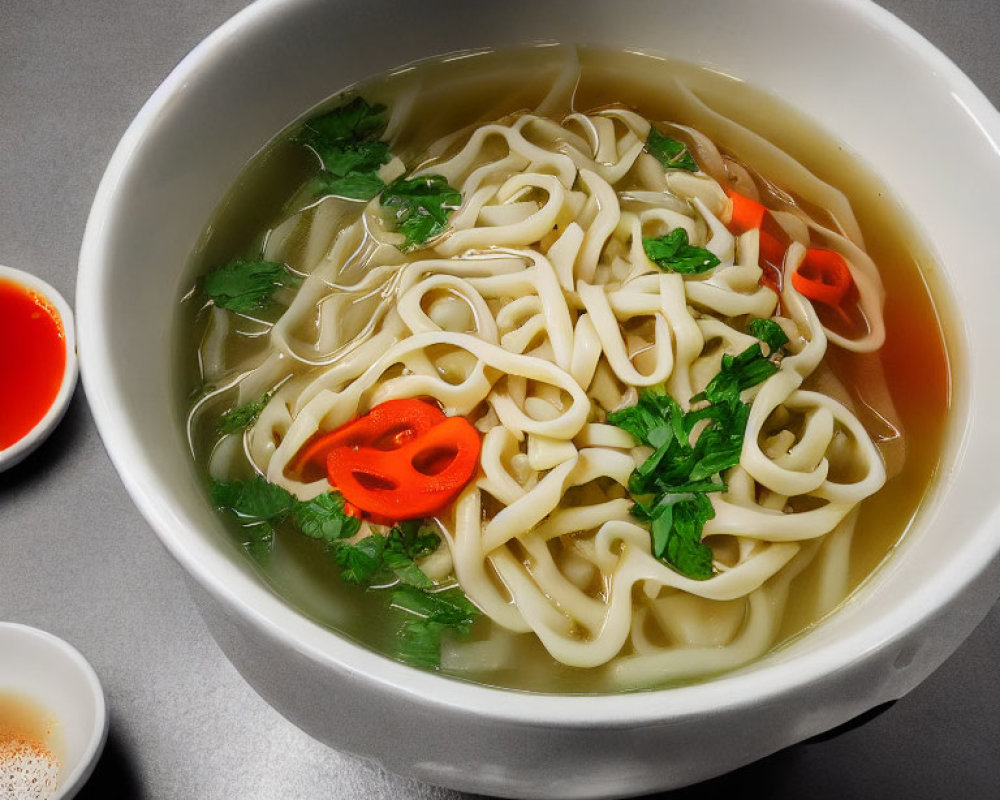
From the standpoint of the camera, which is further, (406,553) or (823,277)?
(823,277)

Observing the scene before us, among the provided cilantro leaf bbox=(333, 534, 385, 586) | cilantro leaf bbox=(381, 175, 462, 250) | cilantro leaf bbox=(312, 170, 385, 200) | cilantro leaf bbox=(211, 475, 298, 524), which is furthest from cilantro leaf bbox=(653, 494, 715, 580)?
cilantro leaf bbox=(312, 170, 385, 200)

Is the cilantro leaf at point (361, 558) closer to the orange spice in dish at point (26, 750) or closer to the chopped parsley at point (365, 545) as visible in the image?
the chopped parsley at point (365, 545)

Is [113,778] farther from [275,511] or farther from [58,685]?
[275,511]

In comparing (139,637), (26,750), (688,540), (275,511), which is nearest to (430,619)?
(275,511)

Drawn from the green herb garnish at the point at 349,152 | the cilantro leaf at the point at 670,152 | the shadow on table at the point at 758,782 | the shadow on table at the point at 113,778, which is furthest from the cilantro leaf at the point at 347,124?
the shadow on table at the point at 758,782

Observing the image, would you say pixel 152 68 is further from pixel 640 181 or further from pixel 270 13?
pixel 640 181

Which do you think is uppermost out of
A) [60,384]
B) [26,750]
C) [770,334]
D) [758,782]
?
[770,334]

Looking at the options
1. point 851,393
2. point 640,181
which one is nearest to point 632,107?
point 640,181
